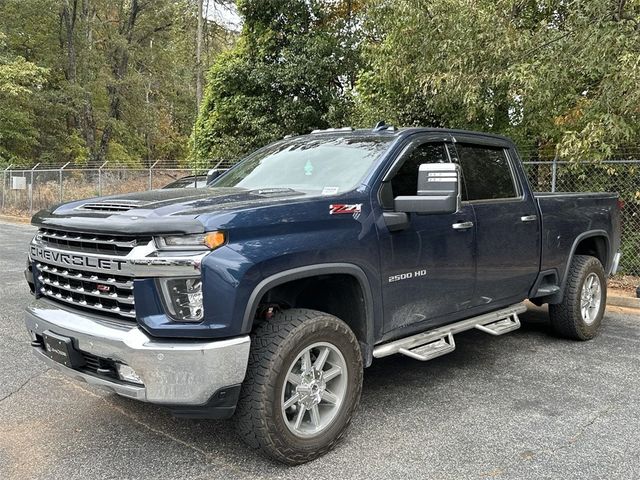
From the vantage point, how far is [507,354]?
5.23 metres

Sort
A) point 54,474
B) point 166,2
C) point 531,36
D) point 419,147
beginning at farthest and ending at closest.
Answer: point 166,2 → point 531,36 → point 419,147 → point 54,474

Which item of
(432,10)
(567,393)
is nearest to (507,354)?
(567,393)

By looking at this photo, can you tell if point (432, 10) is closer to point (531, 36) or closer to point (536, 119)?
point (531, 36)

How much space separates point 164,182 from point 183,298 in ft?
57.5

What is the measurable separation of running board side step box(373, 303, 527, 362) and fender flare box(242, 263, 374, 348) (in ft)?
0.80

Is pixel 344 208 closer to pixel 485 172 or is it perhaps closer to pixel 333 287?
pixel 333 287

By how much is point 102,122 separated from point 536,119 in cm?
3059

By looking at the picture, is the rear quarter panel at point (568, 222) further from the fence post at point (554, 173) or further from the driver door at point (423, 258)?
the fence post at point (554, 173)

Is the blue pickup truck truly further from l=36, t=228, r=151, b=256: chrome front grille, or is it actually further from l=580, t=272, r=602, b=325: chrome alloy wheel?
l=580, t=272, r=602, b=325: chrome alloy wheel

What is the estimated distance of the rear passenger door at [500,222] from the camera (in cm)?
445


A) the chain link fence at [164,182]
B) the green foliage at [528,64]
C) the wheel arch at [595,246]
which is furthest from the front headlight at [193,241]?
the chain link fence at [164,182]

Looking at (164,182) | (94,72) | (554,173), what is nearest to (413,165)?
(554,173)

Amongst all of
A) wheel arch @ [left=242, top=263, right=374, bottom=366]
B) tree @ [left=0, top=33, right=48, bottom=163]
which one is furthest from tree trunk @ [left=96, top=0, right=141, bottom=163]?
wheel arch @ [left=242, top=263, right=374, bottom=366]

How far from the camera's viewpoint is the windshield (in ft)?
12.7
